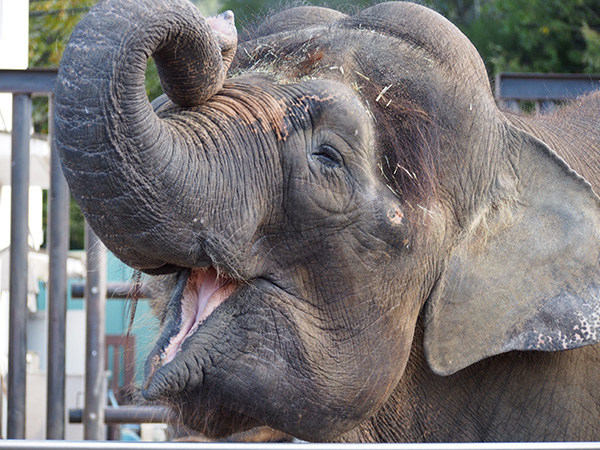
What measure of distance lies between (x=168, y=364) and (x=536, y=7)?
18508 millimetres

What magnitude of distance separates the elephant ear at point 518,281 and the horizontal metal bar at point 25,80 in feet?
9.82

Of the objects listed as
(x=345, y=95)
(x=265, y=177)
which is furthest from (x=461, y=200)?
(x=265, y=177)

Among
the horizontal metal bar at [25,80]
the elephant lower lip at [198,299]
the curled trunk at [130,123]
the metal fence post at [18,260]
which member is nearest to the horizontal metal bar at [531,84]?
the horizontal metal bar at [25,80]

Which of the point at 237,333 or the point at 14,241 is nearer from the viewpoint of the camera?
the point at 237,333

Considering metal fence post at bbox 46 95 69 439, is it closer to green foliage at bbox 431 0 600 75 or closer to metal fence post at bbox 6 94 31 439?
metal fence post at bbox 6 94 31 439

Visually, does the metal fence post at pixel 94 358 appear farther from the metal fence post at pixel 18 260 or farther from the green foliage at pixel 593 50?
the green foliage at pixel 593 50

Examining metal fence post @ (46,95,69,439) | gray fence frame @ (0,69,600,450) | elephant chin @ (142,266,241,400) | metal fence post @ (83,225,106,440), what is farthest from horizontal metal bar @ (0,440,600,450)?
metal fence post @ (83,225,106,440)

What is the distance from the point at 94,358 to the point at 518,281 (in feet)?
10.2

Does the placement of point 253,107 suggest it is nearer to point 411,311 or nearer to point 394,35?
point 394,35

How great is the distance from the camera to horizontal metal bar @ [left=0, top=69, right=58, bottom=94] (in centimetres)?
490

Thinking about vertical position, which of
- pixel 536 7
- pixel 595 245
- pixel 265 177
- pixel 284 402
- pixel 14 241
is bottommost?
pixel 536 7

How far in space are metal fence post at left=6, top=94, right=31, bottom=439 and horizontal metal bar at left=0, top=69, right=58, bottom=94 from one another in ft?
0.28

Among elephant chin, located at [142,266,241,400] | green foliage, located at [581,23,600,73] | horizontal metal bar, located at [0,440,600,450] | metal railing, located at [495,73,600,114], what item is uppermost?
horizontal metal bar, located at [0,440,600,450]

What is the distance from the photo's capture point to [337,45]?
290cm
